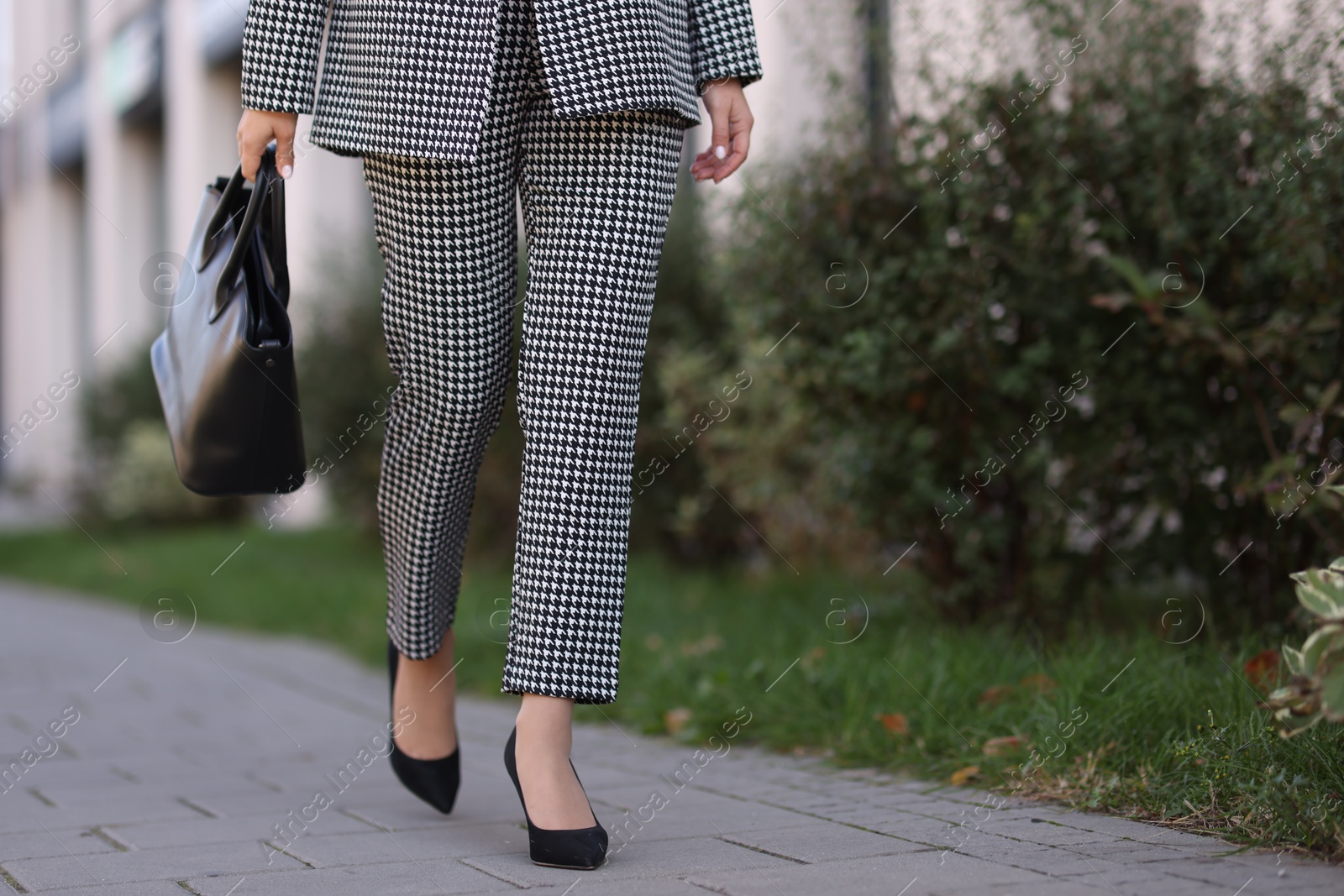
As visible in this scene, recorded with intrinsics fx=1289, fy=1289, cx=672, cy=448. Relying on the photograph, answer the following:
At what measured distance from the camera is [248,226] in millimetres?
1936

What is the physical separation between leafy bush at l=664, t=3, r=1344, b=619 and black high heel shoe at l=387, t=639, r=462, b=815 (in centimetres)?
124

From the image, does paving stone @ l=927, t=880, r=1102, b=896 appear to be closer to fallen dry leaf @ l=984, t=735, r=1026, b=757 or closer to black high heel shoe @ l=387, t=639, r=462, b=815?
fallen dry leaf @ l=984, t=735, r=1026, b=757

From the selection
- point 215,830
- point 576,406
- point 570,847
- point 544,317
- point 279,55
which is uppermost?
point 279,55

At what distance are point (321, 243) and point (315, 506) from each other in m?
3.76

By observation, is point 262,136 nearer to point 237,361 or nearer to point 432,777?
→ point 237,361

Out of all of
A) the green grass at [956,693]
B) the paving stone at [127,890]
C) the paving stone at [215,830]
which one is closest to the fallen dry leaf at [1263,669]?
the green grass at [956,693]

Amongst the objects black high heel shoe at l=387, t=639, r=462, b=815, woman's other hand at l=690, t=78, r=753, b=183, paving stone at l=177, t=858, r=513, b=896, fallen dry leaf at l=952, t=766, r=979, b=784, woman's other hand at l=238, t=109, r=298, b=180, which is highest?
woman's other hand at l=690, t=78, r=753, b=183

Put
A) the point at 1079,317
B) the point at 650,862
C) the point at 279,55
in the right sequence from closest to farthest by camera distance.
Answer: the point at 650,862 < the point at 279,55 < the point at 1079,317

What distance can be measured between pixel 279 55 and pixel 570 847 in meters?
1.19

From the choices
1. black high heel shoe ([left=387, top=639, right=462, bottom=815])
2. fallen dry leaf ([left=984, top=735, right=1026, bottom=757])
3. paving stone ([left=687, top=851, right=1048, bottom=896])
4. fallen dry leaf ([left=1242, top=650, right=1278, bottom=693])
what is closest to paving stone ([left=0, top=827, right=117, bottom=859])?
black high heel shoe ([left=387, top=639, right=462, bottom=815])

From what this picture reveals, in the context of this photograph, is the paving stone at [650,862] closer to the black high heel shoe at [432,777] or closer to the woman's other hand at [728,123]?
the black high heel shoe at [432,777]

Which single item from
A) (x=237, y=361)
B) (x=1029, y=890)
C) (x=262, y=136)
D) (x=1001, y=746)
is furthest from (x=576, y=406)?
(x=1001, y=746)

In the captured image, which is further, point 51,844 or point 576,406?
point 51,844

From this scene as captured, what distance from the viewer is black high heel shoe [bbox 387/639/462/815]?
2.13 metres
